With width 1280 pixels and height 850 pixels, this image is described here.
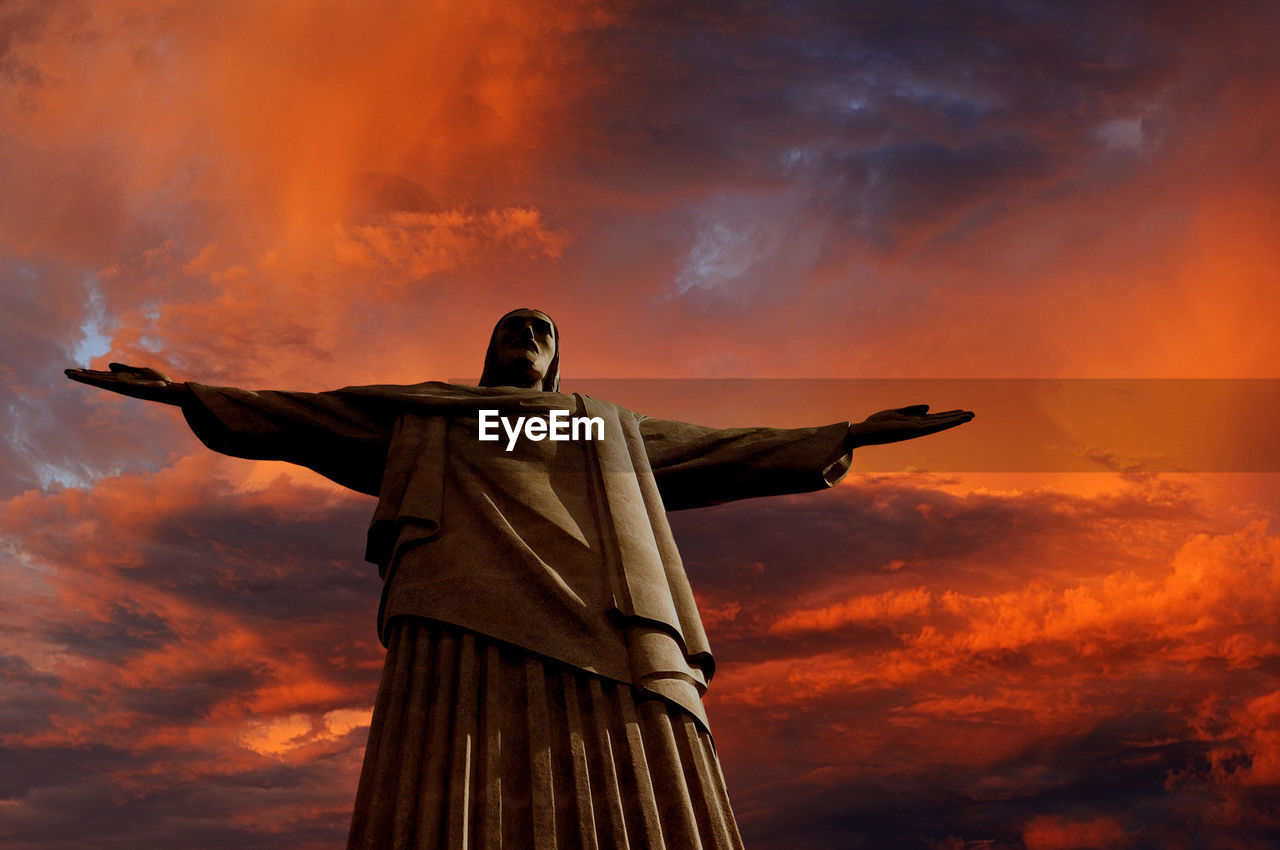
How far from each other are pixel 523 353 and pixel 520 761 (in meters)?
3.80

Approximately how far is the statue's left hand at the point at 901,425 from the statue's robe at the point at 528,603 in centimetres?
18

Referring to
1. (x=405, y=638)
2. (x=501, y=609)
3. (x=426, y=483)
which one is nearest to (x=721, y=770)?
(x=501, y=609)

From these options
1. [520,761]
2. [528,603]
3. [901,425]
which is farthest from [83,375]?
[901,425]

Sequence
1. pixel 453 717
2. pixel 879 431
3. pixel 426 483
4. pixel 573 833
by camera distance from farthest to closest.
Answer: pixel 879 431 < pixel 426 483 < pixel 453 717 < pixel 573 833

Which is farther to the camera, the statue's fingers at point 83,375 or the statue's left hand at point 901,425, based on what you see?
the statue's left hand at point 901,425

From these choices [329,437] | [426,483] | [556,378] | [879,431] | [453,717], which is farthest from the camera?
[556,378]

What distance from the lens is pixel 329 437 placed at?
8.30m

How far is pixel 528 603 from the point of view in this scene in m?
6.77

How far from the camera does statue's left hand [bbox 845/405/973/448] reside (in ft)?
28.6

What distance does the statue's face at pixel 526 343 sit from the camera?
9031mm

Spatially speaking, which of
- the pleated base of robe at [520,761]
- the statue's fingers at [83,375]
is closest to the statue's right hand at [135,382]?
the statue's fingers at [83,375]

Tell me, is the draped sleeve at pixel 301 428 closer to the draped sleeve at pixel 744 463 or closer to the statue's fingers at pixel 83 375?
the statue's fingers at pixel 83 375

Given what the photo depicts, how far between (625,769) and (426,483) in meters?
2.44

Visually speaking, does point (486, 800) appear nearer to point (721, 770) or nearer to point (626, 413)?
point (721, 770)
